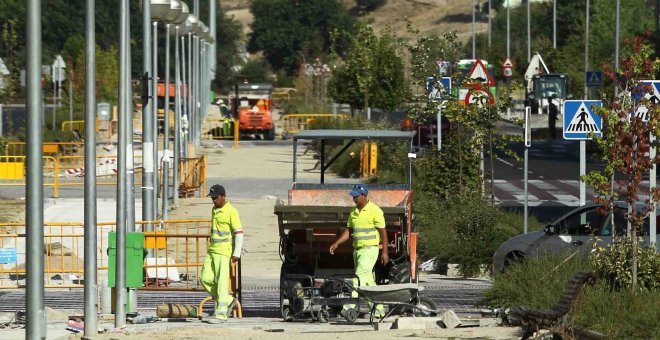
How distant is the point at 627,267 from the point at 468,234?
28.0ft

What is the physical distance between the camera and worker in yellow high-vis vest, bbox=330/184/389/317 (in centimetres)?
1839

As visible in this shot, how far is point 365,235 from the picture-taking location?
18.4 m

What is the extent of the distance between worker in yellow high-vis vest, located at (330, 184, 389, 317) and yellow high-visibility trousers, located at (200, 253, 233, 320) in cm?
126

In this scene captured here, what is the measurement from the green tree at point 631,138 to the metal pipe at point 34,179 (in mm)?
6121

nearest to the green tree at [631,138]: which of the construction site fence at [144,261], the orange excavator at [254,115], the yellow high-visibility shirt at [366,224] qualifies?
the yellow high-visibility shirt at [366,224]

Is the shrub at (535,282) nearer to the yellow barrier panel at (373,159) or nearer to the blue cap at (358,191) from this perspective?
the blue cap at (358,191)

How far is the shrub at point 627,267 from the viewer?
56.1 ft

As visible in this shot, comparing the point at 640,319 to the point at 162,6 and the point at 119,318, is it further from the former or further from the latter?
the point at 162,6

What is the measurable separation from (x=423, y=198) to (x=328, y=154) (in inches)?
663

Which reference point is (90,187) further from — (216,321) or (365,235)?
(365,235)

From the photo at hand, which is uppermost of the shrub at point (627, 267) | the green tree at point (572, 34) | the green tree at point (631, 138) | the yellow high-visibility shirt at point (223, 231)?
the green tree at point (572, 34)

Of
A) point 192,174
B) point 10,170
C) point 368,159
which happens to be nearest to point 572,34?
point 368,159

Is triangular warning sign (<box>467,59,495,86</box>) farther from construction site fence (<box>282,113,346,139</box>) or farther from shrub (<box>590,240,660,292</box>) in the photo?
construction site fence (<box>282,113,346,139</box>)

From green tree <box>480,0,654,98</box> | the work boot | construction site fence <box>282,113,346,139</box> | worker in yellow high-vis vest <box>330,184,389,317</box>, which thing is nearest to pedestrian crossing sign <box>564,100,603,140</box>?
worker in yellow high-vis vest <box>330,184,389,317</box>
